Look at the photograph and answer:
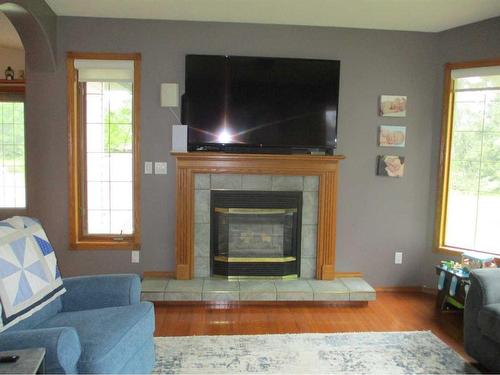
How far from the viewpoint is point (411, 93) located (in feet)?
12.4

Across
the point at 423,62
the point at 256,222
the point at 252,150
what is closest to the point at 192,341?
the point at 256,222

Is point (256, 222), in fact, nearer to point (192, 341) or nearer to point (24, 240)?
point (192, 341)

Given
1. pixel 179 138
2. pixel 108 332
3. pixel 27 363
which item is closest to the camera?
pixel 27 363

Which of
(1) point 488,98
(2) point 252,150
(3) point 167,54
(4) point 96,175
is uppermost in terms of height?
(3) point 167,54

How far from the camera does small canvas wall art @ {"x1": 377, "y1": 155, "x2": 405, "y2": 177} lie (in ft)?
12.5

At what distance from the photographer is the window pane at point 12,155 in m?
5.49

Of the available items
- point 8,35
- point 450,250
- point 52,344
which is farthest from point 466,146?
point 8,35

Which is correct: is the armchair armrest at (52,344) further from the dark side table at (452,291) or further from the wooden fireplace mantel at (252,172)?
the dark side table at (452,291)

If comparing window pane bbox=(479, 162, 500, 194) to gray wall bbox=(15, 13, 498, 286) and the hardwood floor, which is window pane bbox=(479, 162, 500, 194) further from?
the hardwood floor

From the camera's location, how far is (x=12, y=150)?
217 inches

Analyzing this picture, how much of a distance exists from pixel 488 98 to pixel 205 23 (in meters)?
2.67

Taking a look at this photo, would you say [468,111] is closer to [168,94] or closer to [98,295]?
[168,94]

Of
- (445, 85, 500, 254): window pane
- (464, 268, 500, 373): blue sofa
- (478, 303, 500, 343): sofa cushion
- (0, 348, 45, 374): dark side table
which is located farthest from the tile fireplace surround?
(0, 348, 45, 374): dark side table

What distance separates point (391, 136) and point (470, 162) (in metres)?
0.76
